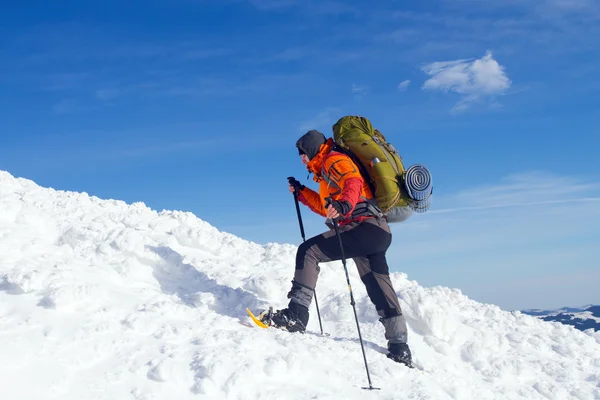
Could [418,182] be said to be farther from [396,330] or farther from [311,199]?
[396,330]

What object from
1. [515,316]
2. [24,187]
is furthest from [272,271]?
[24,187]

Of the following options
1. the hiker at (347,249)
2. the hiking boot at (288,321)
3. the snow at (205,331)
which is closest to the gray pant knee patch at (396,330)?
the hiker at (347,249)

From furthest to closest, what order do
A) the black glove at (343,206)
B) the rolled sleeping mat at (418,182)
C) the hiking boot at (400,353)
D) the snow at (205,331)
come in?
the hiking boot at (400,353), the rolled sleeping mat at (418,182), the black glove at (343,206), the snow at (205,331)

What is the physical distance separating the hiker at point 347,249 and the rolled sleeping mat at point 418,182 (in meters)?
0.56

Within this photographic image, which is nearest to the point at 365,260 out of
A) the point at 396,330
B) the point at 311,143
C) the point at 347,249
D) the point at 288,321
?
the point at 347,249

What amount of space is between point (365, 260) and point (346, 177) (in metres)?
1.47

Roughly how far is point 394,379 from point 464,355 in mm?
2399

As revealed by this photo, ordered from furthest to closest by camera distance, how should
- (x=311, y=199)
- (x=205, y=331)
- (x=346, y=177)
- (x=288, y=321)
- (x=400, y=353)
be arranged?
1. (x=311, y=199)
2. (x=288, y=321)
3. (x=400, y=353)
4. (x=346, y=177)
5. (x=205, y=331)

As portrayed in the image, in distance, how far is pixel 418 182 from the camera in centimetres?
718

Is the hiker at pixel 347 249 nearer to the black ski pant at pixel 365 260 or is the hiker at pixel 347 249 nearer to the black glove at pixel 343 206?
the black ski pant at pixel 365 260

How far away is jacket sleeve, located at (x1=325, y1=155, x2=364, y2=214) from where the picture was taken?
6.90 meters

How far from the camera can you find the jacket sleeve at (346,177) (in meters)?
6.90

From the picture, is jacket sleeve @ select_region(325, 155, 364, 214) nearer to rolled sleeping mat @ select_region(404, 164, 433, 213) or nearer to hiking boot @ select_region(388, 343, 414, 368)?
rolled sleeping mat @ select_region(404, 164, 433, 213)

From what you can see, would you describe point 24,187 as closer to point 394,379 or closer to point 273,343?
point 273,343
